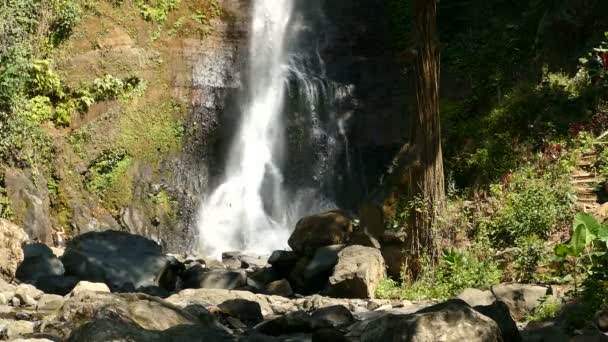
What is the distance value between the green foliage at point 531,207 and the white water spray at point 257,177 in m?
6.81

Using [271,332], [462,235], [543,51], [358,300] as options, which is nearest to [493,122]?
[543,51]

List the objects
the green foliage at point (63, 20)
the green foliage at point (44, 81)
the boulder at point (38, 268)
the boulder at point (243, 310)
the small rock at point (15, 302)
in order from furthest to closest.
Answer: the green foliage at point (63, 20) < the green foliage at point (44, 81) < the boulder at point (38, 268) < the small rock at point (15, 302) < the boulder at point (243, 310)

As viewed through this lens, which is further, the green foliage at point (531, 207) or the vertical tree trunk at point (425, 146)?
Result: the vertical tree trunk at point (425, 146)

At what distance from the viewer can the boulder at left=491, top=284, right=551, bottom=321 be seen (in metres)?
9.86

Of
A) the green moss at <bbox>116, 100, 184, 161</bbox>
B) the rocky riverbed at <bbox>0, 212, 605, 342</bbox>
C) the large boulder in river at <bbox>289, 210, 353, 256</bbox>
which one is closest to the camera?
the rocky riverbed at <bbox>0, 212, 605, 342</bbox>

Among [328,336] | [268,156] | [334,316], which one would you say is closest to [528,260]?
[334,316]

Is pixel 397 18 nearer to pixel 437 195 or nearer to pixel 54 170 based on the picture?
pixel 54 170

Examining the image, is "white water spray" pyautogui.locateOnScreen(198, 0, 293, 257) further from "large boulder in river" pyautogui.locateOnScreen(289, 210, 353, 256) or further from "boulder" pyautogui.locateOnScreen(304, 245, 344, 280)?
"boulder" pyautogui.locateOnScreen(304, 245, 344, 280)

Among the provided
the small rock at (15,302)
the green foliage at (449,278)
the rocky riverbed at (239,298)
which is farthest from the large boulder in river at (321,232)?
the small rock at (15,302)

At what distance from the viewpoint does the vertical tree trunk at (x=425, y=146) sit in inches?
509

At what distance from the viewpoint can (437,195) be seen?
42.6 ft

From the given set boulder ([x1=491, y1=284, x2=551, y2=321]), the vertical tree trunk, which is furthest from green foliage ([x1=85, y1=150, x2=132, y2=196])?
boulder ([x1=491, y1=284, x2=551, y2=321])

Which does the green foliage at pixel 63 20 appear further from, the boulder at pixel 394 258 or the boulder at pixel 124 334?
the boulder at pixel 124 334

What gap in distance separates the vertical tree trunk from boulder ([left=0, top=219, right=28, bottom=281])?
19.4 ft
